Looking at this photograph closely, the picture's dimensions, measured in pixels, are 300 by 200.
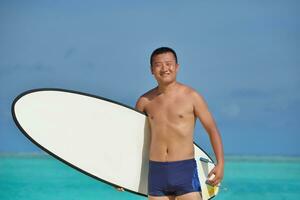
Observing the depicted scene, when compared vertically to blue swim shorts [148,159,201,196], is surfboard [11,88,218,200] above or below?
above

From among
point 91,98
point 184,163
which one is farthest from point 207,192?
point 91,98

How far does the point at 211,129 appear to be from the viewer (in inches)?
147

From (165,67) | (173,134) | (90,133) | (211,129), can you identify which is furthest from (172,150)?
(90,133)

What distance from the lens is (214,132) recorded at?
3744 mm

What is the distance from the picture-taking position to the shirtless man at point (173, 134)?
366 centimetres

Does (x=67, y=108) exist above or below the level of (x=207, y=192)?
above

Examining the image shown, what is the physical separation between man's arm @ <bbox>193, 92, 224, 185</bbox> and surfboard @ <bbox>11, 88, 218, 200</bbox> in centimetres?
32

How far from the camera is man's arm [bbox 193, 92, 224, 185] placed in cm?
369

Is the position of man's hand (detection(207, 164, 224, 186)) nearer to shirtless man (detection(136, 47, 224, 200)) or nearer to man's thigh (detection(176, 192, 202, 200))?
shirtless man (detection(136, 47, 224, 200))

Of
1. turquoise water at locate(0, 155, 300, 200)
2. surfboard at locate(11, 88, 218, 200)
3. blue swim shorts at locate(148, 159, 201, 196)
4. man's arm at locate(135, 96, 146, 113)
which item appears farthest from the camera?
turquoise water at locate(0, 155, 300, 200)

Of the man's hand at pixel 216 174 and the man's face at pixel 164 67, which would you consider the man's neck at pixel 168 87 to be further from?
the man's hand at pixel 216 174

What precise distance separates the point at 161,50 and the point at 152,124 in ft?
1.30

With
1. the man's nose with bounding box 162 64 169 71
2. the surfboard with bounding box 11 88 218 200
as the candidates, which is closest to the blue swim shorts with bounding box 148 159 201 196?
the surfboard with bounding box 11 88 218 200

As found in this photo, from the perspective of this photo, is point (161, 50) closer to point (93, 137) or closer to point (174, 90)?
point (174, 90)
